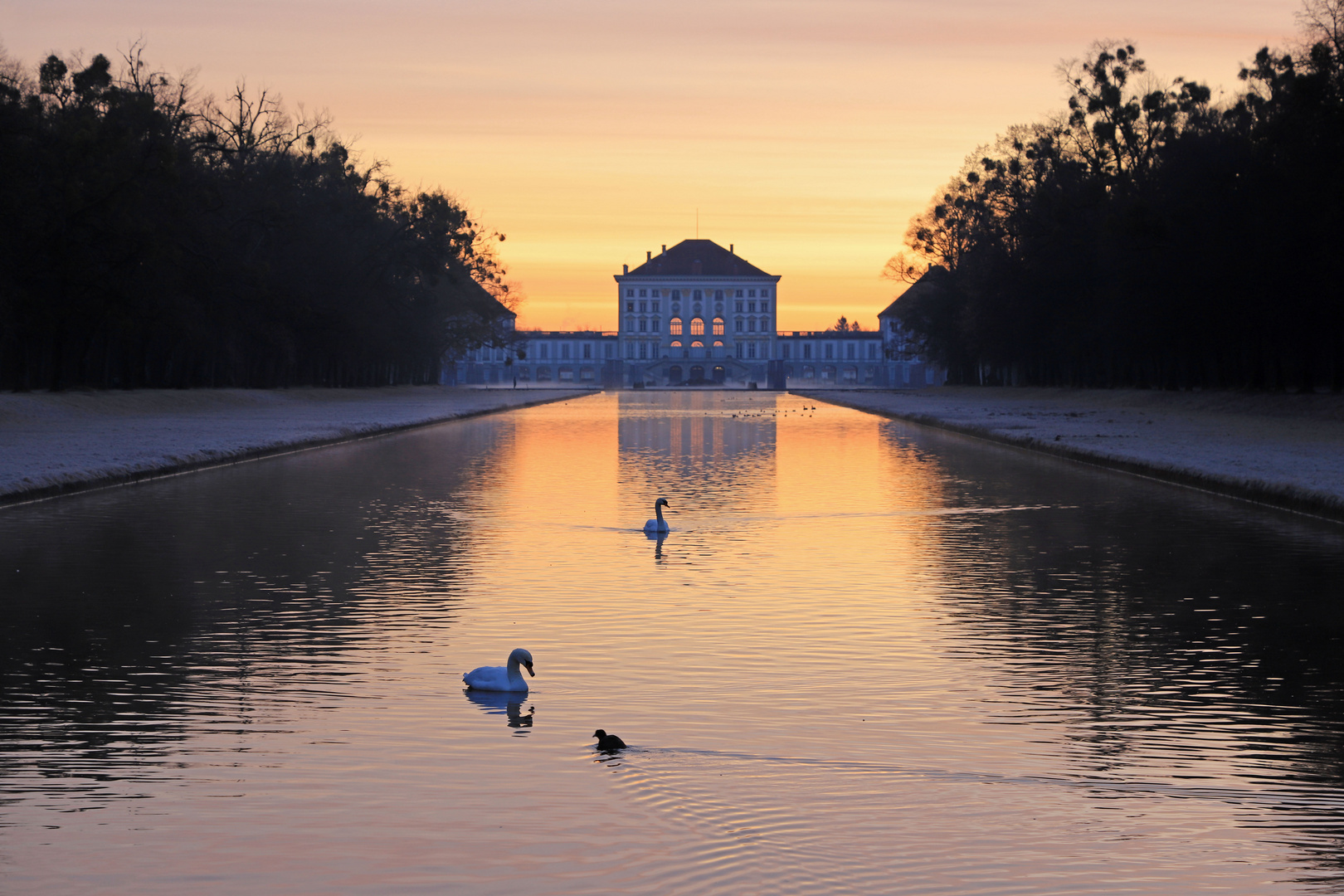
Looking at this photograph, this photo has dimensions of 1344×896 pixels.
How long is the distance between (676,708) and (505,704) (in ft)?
3.11

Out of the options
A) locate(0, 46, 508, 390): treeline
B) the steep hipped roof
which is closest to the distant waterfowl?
locate(0, 46, 508, 390): treeline

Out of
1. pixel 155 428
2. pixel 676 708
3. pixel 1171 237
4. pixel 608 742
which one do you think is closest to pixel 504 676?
pixel 676 708

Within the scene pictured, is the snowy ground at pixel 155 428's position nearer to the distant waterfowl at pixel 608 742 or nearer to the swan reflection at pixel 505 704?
the swan reflection at pixel 505 704

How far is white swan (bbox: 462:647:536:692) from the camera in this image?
9.11m

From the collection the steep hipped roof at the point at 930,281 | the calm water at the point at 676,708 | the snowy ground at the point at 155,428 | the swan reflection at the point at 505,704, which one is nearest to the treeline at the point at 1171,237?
the steep hipped roof at the point at 930,281

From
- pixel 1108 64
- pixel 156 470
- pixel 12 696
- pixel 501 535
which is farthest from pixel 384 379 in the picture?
pixel 12 696

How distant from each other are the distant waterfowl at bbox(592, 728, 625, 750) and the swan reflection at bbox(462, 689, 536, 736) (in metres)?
0.84

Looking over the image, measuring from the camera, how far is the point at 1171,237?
213 ft

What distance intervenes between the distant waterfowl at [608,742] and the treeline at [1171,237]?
158 ft

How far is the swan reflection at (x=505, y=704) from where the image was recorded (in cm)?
858

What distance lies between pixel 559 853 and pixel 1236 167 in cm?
6171

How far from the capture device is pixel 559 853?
6.09 meters

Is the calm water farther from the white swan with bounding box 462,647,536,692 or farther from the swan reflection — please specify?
the white swan with bounding box 462,647,536,692

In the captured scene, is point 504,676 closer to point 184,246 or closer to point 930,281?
point 184,246
